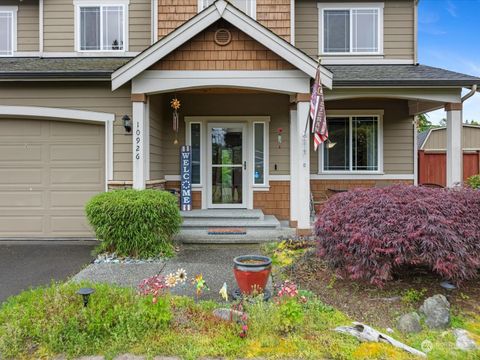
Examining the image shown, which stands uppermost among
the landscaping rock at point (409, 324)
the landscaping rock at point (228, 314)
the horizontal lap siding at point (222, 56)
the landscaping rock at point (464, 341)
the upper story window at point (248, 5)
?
the upper story window at point (248, 5)

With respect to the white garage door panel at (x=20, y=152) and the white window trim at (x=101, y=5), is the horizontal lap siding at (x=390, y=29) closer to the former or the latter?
the white window trim at (x=101, y=5)

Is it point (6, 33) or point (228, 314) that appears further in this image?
point (6, 33)

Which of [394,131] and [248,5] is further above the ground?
[248,5]

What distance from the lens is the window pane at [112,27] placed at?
9094 mm

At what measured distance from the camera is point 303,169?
278 inches

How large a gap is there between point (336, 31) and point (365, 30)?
0.75 meters

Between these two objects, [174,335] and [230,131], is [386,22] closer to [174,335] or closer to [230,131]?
[230,131]

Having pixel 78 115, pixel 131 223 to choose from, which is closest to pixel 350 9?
pixel 78 115

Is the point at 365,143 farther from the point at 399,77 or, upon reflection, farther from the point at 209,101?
the point at 209,101

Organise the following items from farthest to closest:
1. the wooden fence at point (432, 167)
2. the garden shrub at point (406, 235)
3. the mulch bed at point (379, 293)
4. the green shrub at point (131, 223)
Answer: the wooden fence at point (432, 167)
the green shrub at point (131, 223)
the garden shrub at point (406, 235)
the mulch bed at point (379, 293)

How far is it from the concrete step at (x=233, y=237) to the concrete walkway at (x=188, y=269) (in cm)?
25

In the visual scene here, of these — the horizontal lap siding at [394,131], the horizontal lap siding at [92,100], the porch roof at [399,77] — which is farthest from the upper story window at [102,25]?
the horizontal lap siding at [394,131]

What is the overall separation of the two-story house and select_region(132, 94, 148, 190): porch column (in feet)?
0.08

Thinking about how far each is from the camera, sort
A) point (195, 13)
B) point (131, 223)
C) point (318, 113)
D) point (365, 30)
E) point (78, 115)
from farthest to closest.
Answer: point (365, 30)
point (195, 13)
point (78, 115)
point (318, 113)
point (131, 223)
